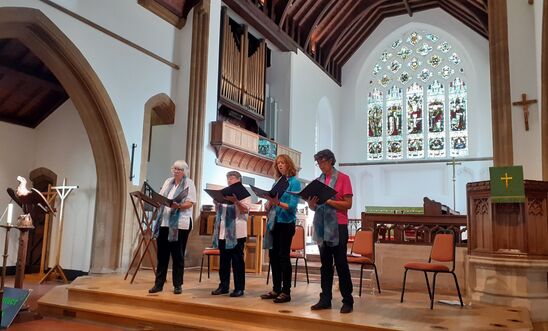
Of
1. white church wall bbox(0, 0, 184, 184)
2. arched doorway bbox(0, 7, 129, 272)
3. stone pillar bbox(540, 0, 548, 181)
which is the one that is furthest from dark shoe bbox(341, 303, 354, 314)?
white church wall bbox(0, 0, 184, 184)

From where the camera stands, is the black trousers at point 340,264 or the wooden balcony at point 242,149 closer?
the black trousers at point 340,264

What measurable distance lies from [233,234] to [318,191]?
1084 mm

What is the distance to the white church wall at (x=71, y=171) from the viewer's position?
7.66 m

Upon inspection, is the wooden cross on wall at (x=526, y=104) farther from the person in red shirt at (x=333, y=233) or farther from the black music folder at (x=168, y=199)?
the black music folder at (x=168, y=199)

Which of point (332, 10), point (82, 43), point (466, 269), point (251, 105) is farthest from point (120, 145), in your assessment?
point (332, 10)

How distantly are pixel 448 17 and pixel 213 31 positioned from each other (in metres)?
8.87

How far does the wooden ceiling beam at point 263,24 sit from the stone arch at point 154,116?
279 centimetres

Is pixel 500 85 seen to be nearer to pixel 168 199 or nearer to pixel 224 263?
pixel 224 263

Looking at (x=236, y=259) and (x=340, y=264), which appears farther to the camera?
(x=236, y=259)

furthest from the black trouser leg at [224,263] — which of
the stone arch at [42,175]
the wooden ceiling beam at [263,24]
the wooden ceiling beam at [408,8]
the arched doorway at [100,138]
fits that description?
the wooden ceiling beam at [408,8]

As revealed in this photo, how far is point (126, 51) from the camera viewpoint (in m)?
7.29

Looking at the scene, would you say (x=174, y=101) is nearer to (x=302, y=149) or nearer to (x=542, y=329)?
(x=302, y=149)

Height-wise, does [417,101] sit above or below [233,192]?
above

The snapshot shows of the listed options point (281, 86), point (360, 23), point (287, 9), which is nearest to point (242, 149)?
point (281, 86)
